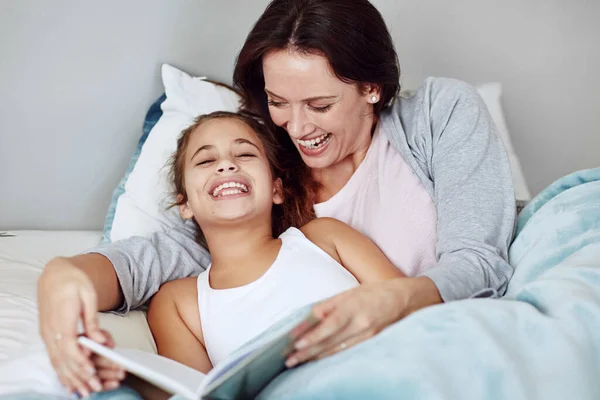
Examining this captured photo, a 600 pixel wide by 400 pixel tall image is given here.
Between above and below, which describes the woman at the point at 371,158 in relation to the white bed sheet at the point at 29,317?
above

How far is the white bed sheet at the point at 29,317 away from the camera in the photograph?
1.03 metres

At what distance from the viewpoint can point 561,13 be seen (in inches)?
85.9

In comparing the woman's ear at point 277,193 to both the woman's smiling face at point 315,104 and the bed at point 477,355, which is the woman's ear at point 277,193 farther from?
the bed at point 477,355

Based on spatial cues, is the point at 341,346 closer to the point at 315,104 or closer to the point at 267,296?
the point at 267,296

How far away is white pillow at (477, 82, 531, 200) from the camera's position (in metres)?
1.88

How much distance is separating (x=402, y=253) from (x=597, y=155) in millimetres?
1212

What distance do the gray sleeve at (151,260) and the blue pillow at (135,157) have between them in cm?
30

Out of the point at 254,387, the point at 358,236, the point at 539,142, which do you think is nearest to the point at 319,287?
the point at 358,236

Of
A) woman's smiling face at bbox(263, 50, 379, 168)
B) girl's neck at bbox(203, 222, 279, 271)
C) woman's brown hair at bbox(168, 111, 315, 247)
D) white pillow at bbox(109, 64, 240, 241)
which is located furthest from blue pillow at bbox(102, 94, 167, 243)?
woman's smiling face at bbox(263, 50, 379, 168)

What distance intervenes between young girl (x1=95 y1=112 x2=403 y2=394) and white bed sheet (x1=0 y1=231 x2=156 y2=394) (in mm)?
93

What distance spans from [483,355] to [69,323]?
56 centimetres

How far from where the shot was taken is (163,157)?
174 cm

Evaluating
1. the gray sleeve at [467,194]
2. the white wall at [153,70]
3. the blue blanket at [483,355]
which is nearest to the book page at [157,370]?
the blue blanket at [483,355]

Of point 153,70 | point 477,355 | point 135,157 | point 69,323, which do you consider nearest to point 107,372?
point 69,323
